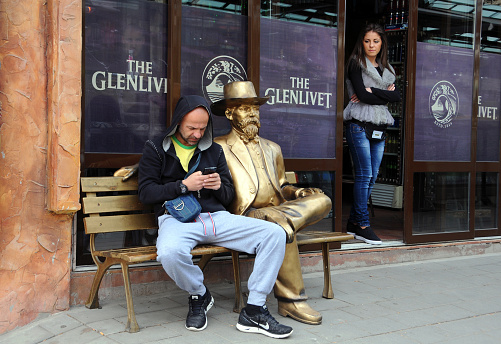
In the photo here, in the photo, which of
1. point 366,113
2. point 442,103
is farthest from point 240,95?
point 442,103

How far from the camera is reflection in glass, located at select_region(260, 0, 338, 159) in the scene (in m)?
5.91

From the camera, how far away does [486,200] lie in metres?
7.51

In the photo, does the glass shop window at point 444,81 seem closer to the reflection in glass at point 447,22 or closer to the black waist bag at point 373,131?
the reflection in glass at point 447,22

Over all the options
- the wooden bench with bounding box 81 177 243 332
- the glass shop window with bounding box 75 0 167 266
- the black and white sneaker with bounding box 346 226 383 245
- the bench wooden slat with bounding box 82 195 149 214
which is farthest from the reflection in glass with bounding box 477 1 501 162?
the bench wooden slat with bounding box 82 195 149 214

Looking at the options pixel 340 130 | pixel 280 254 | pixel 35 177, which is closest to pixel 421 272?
pixel 340 130

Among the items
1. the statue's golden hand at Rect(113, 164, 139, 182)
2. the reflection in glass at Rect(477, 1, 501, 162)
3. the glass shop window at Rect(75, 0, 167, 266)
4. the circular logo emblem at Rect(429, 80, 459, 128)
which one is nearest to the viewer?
the statue's golden hand at Rect(113, 164, 139, 182)

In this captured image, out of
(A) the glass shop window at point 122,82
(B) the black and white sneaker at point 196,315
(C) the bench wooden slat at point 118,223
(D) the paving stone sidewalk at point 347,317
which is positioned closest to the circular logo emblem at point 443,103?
(D) the paving stone sidewalk at point 347,317

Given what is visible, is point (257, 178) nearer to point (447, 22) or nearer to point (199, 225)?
Answer: point (199, 225)

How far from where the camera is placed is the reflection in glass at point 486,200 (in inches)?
293

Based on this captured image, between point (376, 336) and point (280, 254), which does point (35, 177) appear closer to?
point (280, 254)

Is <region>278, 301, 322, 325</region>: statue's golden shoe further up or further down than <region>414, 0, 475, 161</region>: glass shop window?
further down

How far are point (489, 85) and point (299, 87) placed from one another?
9.04 ft

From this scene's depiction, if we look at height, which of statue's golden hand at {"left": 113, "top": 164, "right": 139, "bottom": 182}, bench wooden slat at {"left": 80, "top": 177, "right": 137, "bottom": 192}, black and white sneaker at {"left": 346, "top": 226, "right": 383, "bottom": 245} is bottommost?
black and white sneaker at {"left": 346, "top": 226, "right": 383, "bottom": 245}

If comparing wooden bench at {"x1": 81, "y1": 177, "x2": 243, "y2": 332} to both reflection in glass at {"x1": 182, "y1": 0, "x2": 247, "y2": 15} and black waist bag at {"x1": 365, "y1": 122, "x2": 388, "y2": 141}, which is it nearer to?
reflection in glass at {"x1": 182, "y1": 0, "x2": 247, "y2": 15}
